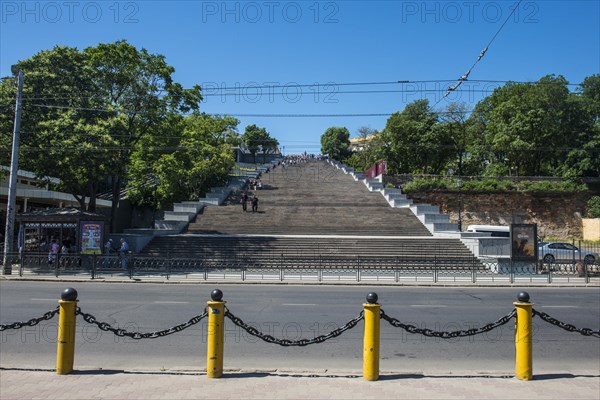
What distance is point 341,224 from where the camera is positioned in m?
37.3

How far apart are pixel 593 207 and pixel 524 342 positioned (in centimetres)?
4625

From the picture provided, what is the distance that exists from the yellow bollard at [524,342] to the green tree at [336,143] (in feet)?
392

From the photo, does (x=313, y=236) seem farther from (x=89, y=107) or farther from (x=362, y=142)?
(x=362, y=142)

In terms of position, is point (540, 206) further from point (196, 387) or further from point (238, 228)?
point (196, 387)

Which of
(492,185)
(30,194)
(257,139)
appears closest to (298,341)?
(30,194)

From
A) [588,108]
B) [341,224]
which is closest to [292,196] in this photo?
[341,224]

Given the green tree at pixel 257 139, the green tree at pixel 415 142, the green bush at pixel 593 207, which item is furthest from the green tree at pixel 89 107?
the green tree at pixel 257 139

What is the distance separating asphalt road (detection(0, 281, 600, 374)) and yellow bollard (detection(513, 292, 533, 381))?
21.6 inches

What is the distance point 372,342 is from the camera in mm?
6547

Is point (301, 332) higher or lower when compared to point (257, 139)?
lower

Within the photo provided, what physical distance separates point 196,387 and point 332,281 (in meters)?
16.7

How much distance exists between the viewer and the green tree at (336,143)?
128 meters

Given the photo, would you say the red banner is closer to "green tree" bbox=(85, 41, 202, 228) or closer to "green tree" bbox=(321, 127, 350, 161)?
"green tree" bbox=(85, 41, 202, 228)

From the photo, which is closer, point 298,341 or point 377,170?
point 298,341
